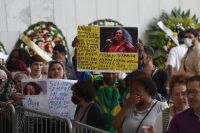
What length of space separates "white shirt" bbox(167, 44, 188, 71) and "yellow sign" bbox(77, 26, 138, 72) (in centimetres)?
317

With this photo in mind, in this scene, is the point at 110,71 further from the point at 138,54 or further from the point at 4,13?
the point at 4,13

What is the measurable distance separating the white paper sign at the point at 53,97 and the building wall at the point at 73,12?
20.6ft

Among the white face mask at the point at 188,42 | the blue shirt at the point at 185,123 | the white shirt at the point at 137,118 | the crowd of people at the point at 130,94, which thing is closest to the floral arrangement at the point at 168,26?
the white face mask at the point at 188,42

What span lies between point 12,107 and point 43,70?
5.11ft

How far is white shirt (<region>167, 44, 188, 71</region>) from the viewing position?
10.3 meters

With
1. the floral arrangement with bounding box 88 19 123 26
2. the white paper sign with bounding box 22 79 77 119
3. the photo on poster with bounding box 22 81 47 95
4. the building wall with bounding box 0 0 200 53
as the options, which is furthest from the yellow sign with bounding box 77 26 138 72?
the floral arrangement with bounding box 88 19 123 26

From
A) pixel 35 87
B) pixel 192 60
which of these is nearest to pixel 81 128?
pixel 35 87

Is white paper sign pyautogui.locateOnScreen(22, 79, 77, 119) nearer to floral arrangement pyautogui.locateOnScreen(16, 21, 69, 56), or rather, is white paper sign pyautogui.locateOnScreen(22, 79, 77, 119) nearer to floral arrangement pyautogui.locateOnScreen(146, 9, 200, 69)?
floral arrangement pyautogui.locateOnScreen(16, 21, 69, 56)

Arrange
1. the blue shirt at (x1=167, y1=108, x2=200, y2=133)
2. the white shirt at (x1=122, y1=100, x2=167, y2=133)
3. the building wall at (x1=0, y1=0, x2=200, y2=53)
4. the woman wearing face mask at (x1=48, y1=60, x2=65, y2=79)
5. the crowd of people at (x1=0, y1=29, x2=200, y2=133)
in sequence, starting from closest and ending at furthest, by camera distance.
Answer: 1. the blue shirt at (x1=167, y1=108, x2=200, y2=133)
2. the crowd of people at (x1=0, y1=29, x2=200, y2=133)
3. the white shirt at (x1=122, y1=100, x2=167, y2=133)
4. the woman wearing face mask at (x1=48, y1=60, x2=65, y2=79)
5. the building wall at (x1=0, y1=0, x2=200, y2=53)

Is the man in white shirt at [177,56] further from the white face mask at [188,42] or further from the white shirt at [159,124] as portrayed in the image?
the white shirt at [159,124]

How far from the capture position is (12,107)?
6.81 meters

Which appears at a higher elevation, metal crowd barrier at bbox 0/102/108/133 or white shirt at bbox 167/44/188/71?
white shirt at bbox 167/44/188/71

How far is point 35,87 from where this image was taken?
6824 mm

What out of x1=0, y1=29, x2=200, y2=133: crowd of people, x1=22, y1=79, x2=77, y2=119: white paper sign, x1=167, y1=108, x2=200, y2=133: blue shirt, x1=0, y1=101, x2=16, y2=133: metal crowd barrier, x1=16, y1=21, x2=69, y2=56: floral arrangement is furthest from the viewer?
x1=16, y1=21, x2=69, y2=56: floral arrangement
